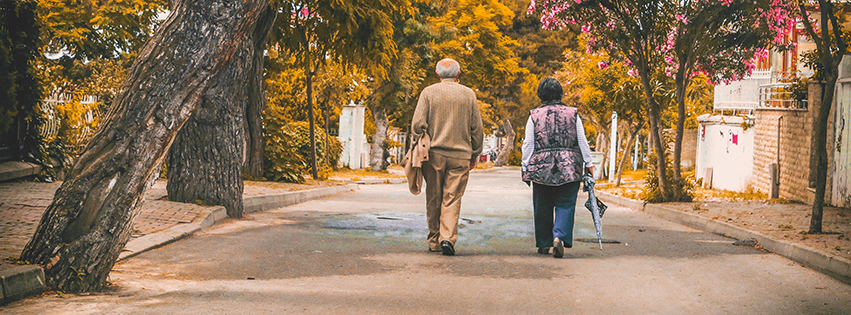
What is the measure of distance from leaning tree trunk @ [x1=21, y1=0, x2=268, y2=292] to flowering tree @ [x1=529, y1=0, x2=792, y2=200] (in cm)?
1034

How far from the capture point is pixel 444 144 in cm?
811

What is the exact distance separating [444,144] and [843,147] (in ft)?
30.3

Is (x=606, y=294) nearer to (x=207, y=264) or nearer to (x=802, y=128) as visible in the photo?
(x=207, y=264)

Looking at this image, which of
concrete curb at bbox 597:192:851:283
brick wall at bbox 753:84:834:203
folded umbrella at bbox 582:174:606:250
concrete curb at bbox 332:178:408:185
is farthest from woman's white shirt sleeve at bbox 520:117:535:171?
concrete curb at bbox 332:178:408:185

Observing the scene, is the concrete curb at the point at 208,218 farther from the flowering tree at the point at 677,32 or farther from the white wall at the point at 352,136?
the white wall at the point at 352,136

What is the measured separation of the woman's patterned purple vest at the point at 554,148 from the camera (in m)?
8.10

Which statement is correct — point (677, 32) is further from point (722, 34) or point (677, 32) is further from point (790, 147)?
point (790, 147)

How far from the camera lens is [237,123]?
38.2ft

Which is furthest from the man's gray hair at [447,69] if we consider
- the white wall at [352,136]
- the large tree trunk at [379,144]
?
the white wall at [352,136]

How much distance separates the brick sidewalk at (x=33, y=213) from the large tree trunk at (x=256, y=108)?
8.56ft

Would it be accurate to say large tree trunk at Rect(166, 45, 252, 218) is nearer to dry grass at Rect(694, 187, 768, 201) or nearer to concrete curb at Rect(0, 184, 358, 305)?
concrete curb at Rect(0, 184, 358, 305)

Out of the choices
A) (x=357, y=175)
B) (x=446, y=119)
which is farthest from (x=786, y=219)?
(x=357, y=175)

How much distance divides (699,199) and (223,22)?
13084mm

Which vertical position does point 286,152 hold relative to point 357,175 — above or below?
above
